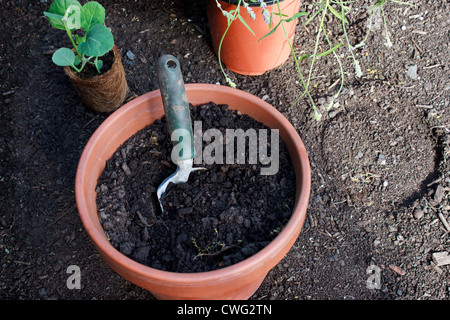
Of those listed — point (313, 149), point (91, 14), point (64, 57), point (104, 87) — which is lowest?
point (313, 149)

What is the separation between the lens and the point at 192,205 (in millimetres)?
1172

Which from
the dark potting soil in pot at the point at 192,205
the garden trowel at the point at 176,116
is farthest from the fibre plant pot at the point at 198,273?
the garden trowel at the point at 176,116

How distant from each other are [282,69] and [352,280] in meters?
0.85

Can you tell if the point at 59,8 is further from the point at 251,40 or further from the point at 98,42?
the point at 251,40

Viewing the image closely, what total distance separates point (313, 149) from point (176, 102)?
695 mm

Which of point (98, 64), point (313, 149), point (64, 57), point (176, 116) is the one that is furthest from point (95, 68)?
point (313, 149)

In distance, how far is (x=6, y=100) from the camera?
1.55 meters

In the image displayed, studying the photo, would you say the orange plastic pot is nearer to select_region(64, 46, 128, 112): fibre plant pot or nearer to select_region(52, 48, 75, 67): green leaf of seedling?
select_region(64, 46, 128, 112): fibre plant pot

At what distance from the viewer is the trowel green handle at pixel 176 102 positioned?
3.26ft

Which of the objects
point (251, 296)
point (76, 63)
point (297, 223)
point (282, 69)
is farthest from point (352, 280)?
point (76, 63)

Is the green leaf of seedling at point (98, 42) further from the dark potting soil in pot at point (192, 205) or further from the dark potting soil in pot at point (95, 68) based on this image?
the dark potting soil in pot at point (192, 205)

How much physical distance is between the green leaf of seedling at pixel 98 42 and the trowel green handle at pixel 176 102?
1.11 ft

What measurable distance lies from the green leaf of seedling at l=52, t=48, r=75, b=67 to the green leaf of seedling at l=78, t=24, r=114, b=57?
0.04 m

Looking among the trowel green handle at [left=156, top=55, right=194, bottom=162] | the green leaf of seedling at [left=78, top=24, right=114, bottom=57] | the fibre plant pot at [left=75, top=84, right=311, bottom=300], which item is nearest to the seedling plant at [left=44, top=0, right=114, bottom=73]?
the green leaf of seedling at [left=78, top=24, right=114, bottom=57]
